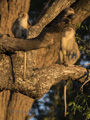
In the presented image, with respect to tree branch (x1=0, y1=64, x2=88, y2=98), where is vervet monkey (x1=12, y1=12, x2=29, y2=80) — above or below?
above

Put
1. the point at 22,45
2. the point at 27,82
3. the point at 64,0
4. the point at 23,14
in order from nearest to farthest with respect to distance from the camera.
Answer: the point at 22,45
the point at 27,82
the point at 64,0
the point at 23,14

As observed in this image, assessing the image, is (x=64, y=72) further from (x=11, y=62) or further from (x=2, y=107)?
(x=2, y=107)

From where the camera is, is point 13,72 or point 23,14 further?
point 23,14

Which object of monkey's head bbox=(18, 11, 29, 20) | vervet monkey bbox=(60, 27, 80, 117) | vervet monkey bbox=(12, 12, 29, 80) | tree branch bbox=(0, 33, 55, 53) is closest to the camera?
tree branch bbox=(0, 33, 55, 53)

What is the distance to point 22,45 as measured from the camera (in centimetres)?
298

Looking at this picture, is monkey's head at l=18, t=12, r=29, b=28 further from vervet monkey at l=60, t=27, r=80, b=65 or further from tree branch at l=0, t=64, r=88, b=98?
tree branch at l=0, t=64, r=88, b=98

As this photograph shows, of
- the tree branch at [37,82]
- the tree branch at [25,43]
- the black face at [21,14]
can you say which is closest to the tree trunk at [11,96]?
the black face at [21,14]

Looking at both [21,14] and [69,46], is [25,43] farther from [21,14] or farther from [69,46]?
[69,46]

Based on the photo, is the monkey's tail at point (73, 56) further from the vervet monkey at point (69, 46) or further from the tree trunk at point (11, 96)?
the tree trunk at point (11, 96)

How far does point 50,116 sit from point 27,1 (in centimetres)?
473

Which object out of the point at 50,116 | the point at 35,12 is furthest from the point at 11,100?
the point at 35,12

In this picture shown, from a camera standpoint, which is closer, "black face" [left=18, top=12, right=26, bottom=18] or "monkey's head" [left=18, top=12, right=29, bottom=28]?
"monkey's head" [left=18, top=12, right=29, bottom=28]

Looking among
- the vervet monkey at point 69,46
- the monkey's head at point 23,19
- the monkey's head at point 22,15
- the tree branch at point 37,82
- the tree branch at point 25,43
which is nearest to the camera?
the tree branch at point 25,43

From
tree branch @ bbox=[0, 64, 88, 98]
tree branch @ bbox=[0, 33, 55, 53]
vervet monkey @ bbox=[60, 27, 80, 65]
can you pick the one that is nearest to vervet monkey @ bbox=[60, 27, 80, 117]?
vervet monkey @ bbox=[60, 27, 80, 65]
